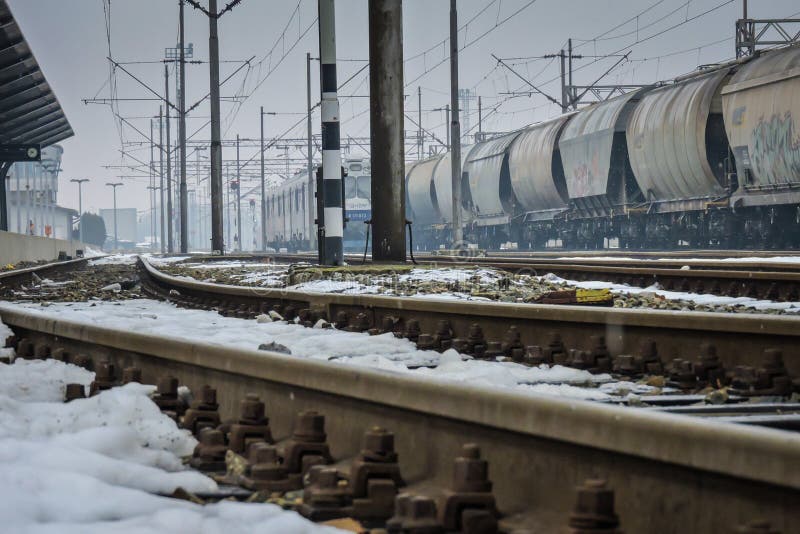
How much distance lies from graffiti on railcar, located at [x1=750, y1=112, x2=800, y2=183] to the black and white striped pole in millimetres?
8604

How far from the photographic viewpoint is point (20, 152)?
28.8 metres

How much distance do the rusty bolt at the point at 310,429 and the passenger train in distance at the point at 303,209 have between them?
2734 centimetres

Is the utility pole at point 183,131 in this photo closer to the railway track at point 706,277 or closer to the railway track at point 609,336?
the railway track at point 706,277

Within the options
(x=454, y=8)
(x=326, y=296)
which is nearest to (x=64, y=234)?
(x=454, y=8)

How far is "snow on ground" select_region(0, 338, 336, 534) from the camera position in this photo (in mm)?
2350

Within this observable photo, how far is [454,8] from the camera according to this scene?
26875 mm

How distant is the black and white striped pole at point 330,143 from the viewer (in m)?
14.4

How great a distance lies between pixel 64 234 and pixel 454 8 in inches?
3660

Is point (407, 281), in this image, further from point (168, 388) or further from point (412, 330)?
point (168, 388)

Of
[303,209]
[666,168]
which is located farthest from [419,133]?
[666,168]

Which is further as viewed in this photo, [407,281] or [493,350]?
[407,281]

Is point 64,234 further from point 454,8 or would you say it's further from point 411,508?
point 411,508

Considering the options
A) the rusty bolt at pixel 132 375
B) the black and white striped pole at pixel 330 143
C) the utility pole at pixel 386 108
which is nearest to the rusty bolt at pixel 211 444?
the rusty bolt at pixel 132 375

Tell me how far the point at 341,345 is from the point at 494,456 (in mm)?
3640
